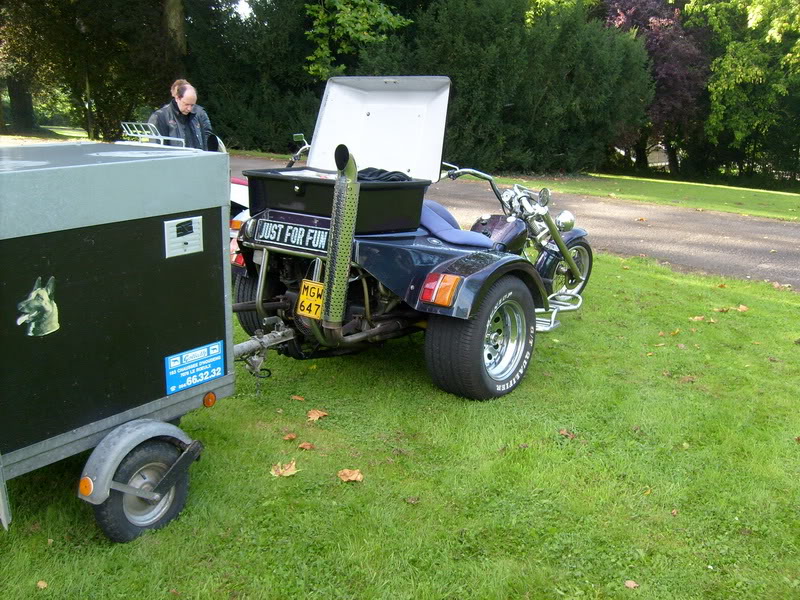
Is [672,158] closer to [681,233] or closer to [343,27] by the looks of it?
[343,27]

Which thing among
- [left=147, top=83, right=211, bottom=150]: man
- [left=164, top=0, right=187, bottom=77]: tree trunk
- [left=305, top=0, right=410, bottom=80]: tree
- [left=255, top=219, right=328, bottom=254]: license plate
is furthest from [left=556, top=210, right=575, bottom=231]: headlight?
[left=164, top=0, right=187, bottom=77]: tree trunk

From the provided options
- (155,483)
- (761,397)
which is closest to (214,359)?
(155,483)

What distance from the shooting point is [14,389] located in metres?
2.58

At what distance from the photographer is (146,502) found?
307 centimetres

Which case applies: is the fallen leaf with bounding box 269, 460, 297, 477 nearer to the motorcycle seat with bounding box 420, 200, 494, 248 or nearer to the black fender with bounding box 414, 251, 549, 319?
the black fender with bounding box 414, 251, 549, 319

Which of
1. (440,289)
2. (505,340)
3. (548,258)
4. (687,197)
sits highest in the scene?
(440,289)

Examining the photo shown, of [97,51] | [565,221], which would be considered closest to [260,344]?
[565,221]

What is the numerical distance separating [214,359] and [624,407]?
2.57 meters

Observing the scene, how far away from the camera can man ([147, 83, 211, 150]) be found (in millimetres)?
6373

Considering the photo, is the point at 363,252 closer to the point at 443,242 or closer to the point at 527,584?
the point at 443,242

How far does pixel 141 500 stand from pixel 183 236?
3.65 ft

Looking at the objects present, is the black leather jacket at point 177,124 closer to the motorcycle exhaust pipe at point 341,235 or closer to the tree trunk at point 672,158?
the motorcycle exhaust pipe at point 341,235

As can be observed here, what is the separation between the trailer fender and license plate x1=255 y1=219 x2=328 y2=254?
148 cm

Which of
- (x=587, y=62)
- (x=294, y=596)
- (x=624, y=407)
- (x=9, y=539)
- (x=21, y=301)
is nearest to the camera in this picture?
(x=21, y=301)
